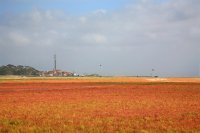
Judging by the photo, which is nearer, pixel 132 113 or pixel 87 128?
pixel 87 128

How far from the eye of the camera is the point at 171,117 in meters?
22.8

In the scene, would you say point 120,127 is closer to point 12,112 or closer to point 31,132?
point 31,132

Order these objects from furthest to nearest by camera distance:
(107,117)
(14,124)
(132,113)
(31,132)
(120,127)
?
(132,113)
(107,117)
(14,124)
(120,127)
(31,132)

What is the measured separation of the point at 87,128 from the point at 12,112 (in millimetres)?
9251

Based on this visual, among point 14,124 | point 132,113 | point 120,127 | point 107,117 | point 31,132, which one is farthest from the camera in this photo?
point 132,113

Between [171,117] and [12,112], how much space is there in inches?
448

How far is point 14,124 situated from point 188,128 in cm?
965

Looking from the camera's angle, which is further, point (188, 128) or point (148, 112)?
point (148, 112)

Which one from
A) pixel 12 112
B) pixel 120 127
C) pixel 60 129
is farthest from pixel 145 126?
pixel 12 112

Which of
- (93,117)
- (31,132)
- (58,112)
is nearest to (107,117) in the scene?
(93,117)

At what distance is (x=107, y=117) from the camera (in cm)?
2261

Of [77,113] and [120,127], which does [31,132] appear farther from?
[77,113]

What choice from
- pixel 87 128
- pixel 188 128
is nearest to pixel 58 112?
pixel 87 128

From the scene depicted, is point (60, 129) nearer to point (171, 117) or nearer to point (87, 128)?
point (87, 128)
